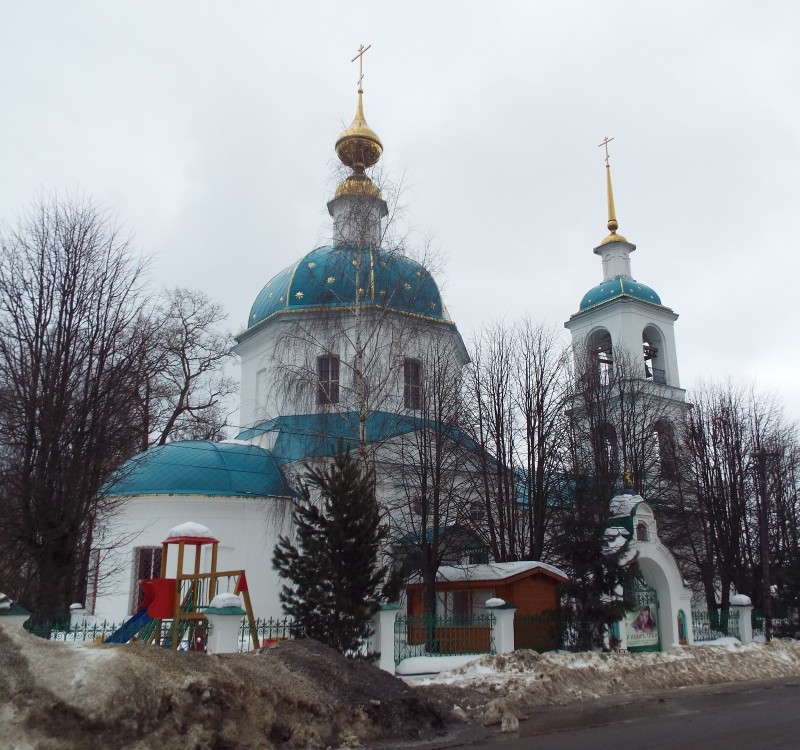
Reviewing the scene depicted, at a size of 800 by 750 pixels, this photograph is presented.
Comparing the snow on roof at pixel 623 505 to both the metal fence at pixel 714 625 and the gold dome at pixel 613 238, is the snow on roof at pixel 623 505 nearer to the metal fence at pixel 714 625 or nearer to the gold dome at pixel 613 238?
the metal fence at pixel 714 625

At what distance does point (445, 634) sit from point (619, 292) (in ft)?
62.6

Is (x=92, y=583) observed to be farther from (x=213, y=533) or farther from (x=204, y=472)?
(x=204, y=472)

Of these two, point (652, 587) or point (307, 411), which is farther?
point (652, 587)

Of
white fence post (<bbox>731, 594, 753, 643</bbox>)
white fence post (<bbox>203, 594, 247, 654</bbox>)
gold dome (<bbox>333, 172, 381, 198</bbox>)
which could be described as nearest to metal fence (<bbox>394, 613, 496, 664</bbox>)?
white fence post (<bbox>203, 594, 247, 654</bbox>)

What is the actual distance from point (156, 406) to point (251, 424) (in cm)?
746

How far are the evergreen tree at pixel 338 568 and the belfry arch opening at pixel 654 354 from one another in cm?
1948

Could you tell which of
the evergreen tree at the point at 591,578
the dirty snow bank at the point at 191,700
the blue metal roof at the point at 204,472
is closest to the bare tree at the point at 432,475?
the evergreen tree at the point at 591,578

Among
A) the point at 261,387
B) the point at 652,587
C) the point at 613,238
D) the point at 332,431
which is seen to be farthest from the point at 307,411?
the point at 613,238

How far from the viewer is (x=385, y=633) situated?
12695 millimetres

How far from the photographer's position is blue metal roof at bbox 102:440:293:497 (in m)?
18.4

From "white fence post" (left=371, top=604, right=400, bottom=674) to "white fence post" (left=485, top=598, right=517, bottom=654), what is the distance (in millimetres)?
2192

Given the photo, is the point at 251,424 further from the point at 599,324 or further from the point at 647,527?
the point at 599,324

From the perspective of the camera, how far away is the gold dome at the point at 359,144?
23.7 meters

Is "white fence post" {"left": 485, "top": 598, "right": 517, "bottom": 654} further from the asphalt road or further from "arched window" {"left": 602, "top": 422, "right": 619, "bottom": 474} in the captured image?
"arched window" {"left": 602, "top": 422, "right": 619, "bottom": 474}
